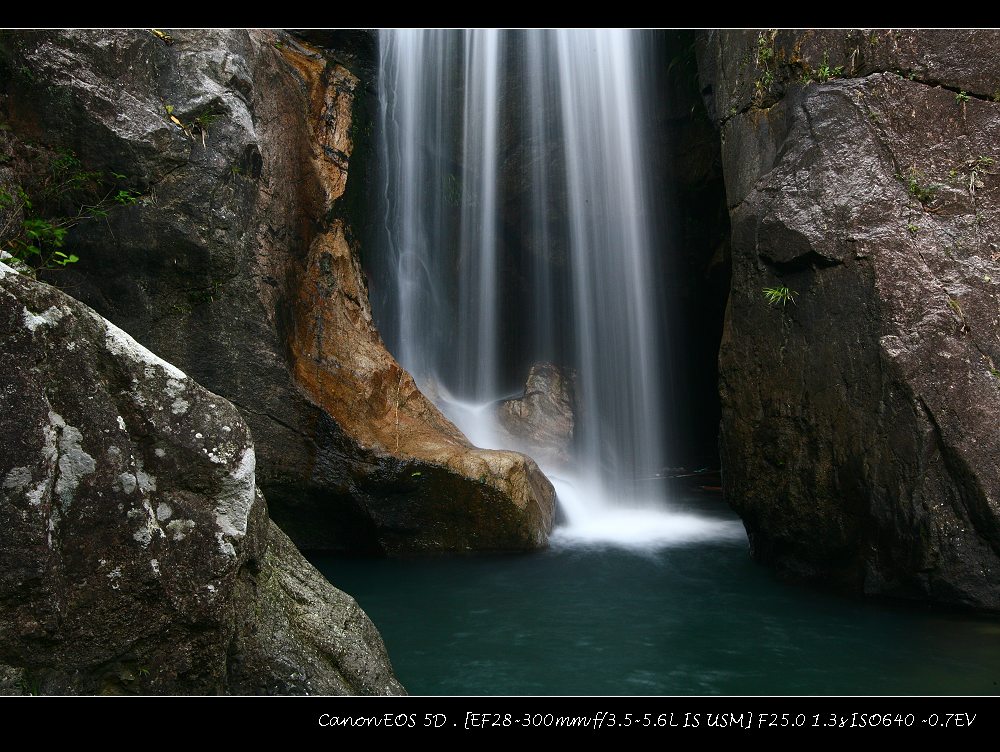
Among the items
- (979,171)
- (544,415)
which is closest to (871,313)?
(979,171)

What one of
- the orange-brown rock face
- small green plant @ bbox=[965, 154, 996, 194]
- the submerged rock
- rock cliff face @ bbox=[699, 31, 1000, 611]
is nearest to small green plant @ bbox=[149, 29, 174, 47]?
the orange-brown rock face

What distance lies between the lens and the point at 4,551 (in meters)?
2.69

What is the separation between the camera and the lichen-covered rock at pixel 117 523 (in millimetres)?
2742

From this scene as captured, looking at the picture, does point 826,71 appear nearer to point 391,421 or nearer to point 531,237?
point 391,421

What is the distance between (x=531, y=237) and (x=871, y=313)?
7018mm

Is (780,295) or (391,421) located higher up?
(780,295)

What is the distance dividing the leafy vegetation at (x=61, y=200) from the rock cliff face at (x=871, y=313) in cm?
591

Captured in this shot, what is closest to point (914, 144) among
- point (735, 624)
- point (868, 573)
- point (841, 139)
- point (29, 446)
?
point (841, 139)

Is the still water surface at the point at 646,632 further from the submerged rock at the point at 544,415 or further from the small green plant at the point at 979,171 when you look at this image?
the submerged rock at the point at 544,415

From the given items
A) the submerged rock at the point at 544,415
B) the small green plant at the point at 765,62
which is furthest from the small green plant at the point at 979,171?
the submerged rock at the point at 544,415

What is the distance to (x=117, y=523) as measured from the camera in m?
2.88

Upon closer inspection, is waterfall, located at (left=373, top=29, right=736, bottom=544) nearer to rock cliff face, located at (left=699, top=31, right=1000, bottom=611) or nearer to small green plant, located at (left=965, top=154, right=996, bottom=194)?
rock cliff face, located at (left=699, top=31, right=1000, bottom=611)

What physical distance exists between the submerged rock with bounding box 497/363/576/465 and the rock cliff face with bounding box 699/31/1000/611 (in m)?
4.62

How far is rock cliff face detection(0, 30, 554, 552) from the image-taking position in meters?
6.68
